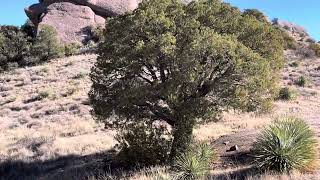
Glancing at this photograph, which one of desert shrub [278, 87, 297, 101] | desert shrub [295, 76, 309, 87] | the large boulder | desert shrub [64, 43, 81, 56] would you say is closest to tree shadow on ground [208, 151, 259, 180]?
desert shrub [278, 87, 297, 101]

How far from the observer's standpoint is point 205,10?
15133mm

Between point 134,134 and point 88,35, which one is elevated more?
point 88,35

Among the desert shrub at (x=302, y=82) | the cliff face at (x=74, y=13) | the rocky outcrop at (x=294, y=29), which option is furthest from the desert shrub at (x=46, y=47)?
the rocky outcrop at (x=294, y=29)

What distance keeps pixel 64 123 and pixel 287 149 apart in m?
18.4

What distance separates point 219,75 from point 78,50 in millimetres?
46656

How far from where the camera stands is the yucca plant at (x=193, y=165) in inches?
493

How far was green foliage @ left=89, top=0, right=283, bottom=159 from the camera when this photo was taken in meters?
14.0

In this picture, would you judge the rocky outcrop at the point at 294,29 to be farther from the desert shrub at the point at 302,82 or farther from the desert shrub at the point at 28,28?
the desert shrub at the point at 302,82

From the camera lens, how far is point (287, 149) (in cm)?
1216

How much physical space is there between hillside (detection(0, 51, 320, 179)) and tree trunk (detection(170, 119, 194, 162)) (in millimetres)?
1241

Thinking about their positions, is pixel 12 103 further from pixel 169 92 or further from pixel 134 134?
pixel 169 92

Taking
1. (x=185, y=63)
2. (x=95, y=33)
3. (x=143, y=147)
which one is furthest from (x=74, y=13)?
(x=185, y=63)

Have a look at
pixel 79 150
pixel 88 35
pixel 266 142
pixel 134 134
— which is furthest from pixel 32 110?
pixel 88 35

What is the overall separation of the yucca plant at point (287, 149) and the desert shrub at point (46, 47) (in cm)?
4676
